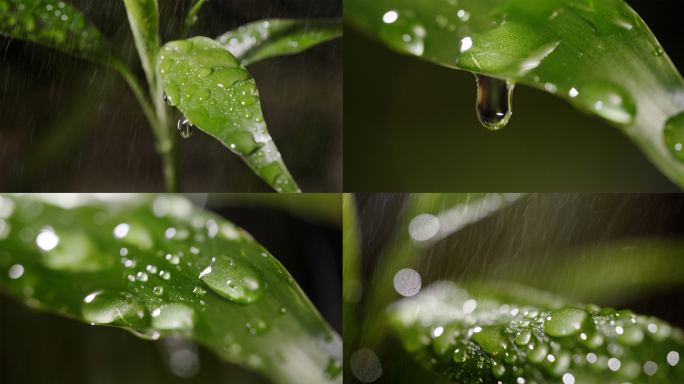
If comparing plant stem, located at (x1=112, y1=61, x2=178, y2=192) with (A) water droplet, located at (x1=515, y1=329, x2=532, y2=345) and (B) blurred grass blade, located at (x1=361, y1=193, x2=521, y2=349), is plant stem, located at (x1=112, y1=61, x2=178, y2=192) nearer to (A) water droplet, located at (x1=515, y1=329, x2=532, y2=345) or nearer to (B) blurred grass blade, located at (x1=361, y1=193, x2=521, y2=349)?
(B) blurred grass blade, located at (x1=361, y1=193, x2=521, y2=349)

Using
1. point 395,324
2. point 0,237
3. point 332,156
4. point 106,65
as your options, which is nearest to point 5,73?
point 106,65

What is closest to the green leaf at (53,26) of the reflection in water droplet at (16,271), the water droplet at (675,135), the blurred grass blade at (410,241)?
the reflection in water droplet at (16,271)

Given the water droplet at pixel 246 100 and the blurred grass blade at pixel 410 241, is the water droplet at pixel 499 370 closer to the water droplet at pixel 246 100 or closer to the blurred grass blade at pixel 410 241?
the blurred grass blade at pixel 410 241

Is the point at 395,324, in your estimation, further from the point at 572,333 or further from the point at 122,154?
the point at 122,154

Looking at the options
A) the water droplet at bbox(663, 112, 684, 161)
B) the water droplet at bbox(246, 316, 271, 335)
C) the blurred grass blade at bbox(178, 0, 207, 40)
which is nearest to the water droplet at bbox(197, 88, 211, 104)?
the blurred grass blade at bbox(178, 0, 207, 40)

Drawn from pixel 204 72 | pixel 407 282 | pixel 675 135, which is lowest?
pixel 407 282

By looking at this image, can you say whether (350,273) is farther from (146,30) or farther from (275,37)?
(146,30)

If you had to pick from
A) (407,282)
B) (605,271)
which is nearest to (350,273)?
(407,282)
